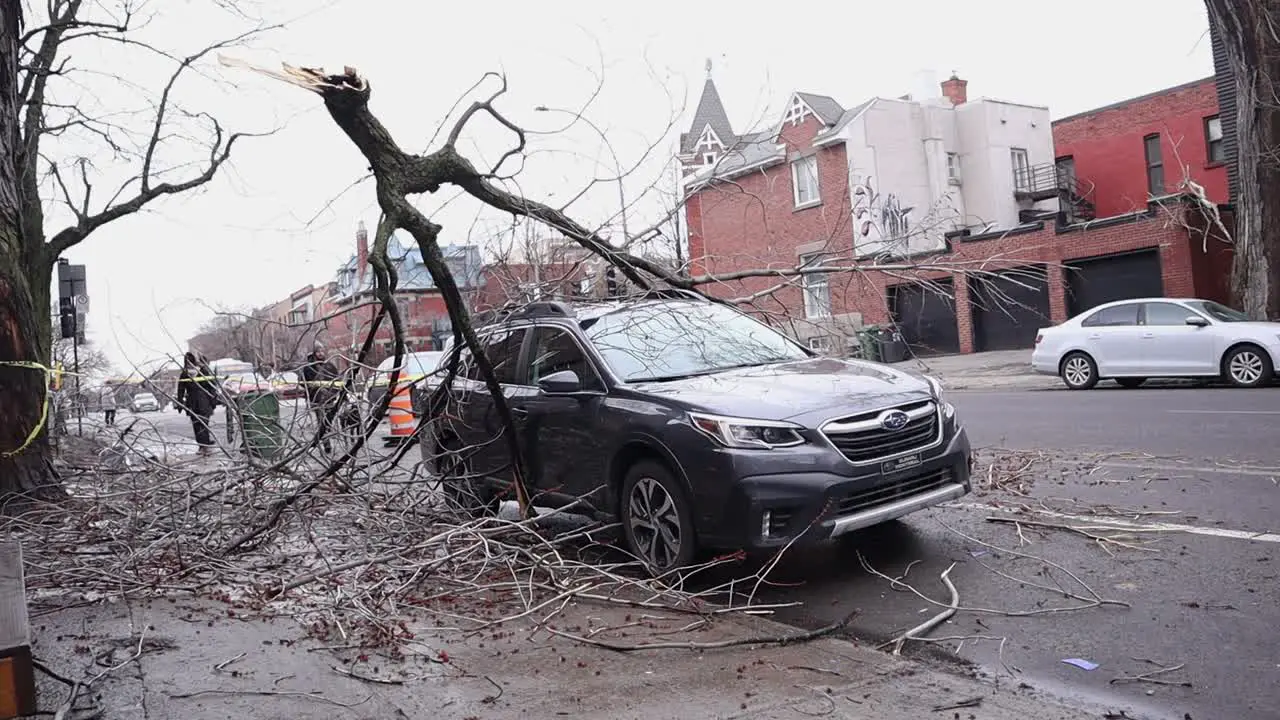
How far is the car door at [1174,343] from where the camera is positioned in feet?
52.8

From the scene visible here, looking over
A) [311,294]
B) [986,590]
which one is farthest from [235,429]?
[986,590]

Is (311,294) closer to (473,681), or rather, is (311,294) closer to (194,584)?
(194,584)

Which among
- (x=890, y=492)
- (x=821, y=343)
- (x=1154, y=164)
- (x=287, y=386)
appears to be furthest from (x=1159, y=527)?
(x=1154, y=164)

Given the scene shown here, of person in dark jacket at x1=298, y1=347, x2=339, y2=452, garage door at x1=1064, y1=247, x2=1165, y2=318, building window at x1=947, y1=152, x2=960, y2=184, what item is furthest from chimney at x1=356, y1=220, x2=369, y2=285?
building window at x1=947, y1=152, x2=960, y2=184

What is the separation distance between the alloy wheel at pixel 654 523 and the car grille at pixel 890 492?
0.97 metres

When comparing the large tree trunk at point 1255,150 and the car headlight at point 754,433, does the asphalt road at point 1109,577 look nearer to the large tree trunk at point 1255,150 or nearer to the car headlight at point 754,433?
the car headlight at point 754,433

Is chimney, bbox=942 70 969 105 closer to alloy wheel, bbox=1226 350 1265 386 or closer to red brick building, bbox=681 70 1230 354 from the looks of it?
red brick building, bbox=681 70 1230 354

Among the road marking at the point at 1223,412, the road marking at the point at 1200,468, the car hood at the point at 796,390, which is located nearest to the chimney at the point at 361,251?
the car hood at the point at 796,390

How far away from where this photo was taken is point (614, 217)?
7727mm

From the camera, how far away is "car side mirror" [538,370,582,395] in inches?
270

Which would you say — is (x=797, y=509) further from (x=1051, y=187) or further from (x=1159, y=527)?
(x=1051, y=187)

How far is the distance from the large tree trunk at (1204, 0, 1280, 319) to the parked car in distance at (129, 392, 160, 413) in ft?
52.8

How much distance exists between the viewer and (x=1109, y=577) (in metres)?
5.64

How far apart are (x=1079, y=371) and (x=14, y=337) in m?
15.7
